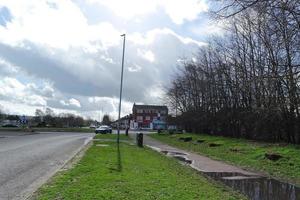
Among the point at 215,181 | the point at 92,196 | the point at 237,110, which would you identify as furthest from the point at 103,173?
the point at 237,110

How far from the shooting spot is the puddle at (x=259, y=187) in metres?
12.2

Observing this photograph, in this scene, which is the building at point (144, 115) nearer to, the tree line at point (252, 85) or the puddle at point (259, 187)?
the tree line at point (252, 85)

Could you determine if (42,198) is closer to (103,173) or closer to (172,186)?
(172,186)

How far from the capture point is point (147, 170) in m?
16.2

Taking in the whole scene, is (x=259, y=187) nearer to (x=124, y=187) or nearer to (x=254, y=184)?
(x=254, y=184)

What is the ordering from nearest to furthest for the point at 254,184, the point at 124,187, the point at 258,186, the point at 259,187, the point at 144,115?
the point at 124,187 < the point at 259,187 < the point at 258,186 < the point at 254,184 < the point at 144,115

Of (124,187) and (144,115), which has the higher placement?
(144,115)

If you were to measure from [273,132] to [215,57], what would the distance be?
63.4ft

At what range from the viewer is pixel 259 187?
45.7 ft

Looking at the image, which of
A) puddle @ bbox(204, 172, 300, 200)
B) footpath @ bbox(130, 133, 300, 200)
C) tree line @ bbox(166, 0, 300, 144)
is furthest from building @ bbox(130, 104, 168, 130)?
puddle @ bbox(204, 172, 300, 200)

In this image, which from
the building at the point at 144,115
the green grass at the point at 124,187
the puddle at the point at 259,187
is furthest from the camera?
the building at the point at 144,115

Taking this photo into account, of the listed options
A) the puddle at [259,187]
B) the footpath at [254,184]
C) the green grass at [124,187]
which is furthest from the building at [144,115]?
the green grass at [124,187]

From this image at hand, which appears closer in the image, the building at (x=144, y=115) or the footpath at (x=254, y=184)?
the footpath at (x=254, y=184)

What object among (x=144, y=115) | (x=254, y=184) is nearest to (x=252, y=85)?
(x=254, y=184)
